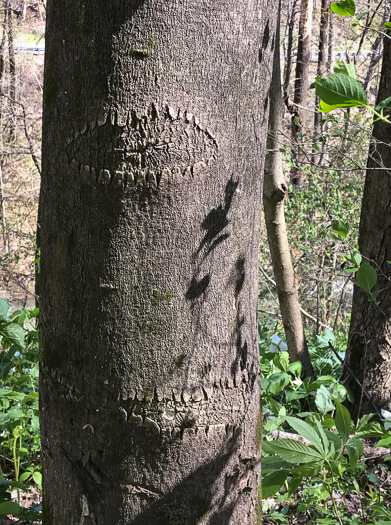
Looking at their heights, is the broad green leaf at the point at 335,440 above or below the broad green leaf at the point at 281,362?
above

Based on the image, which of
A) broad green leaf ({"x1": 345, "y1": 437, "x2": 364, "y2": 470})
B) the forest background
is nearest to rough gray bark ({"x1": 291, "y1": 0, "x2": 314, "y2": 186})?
the forest background

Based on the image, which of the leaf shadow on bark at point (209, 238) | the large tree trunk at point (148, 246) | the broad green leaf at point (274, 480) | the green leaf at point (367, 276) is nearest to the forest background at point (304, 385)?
the broad green leaf at point (274, 480)

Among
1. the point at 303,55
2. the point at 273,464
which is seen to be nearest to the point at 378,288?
the point at 273,464

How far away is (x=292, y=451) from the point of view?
1401 mm

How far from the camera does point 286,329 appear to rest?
11.8 feet

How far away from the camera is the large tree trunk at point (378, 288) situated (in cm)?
297

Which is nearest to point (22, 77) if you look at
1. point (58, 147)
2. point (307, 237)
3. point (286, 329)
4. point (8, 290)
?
point (8, 290)

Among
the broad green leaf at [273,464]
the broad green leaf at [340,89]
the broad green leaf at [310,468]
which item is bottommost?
the broad green leaf at [273,464]

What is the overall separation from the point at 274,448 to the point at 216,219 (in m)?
0.60

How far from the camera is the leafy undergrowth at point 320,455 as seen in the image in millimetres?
1457

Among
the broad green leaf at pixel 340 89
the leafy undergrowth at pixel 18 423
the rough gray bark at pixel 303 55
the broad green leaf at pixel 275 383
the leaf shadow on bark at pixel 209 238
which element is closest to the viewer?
the broad green leaf at pixel 340 89

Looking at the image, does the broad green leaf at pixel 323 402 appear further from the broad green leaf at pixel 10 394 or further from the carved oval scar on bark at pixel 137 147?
the carved oval scar on bark at pixel 137 147

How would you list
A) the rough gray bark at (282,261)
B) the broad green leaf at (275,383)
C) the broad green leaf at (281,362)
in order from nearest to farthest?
the broad green leaf at (275,383) → the broad green leaf at (281,362) → the rough gray bark at (282,261)

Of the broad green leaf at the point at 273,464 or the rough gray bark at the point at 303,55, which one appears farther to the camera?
the rough gray bark at the point at 303,55
